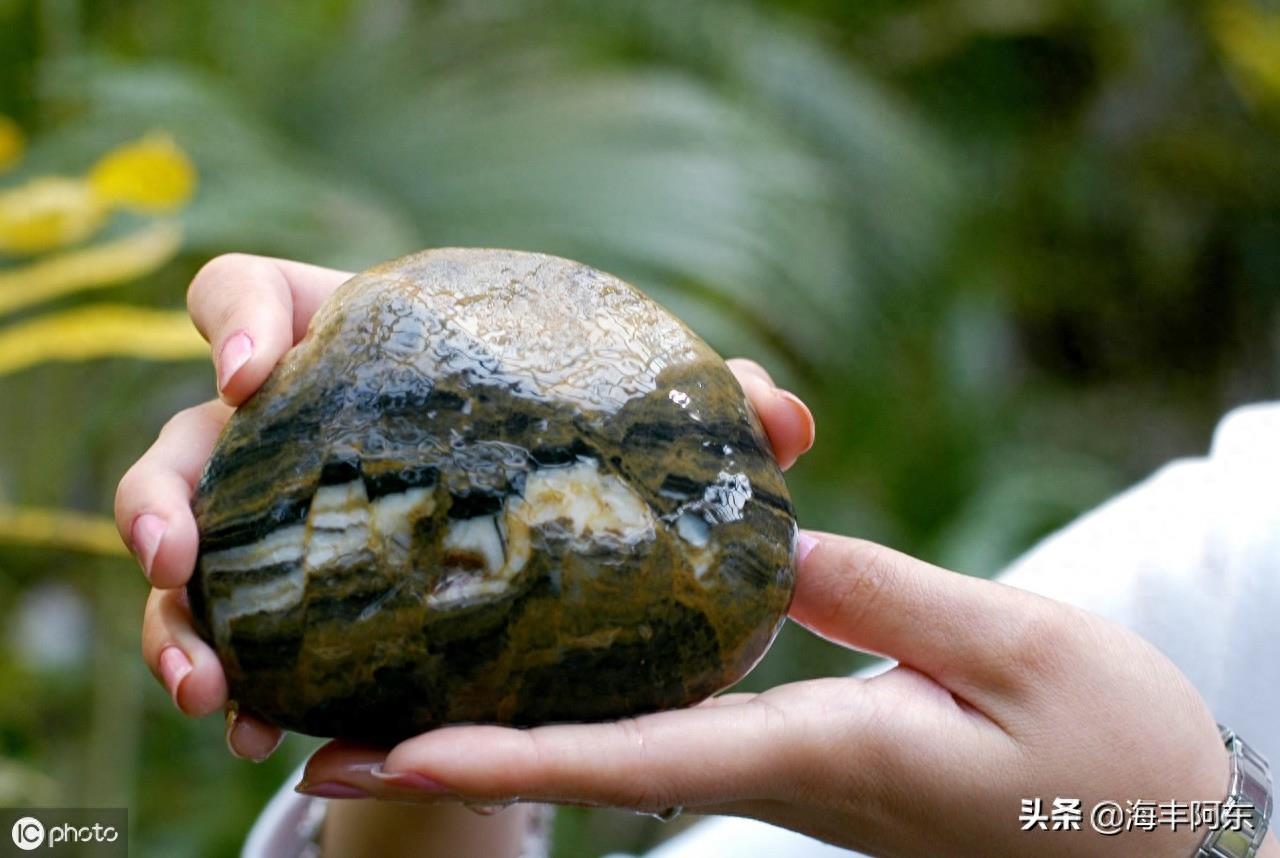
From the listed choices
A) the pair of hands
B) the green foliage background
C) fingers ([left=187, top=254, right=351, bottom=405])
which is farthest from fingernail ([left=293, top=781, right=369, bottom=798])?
the green foliage background

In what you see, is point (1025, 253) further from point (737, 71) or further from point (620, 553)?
point (620, 553)

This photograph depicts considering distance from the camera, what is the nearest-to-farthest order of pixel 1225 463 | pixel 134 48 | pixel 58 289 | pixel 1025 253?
pixel 1225 463 → pixel 58 289 → pixel 134 48 → pixel 1025 253

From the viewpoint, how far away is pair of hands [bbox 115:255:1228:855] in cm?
85

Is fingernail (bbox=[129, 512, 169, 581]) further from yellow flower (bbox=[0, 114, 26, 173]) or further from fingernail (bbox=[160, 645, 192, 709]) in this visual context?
yellow flower (bbox=[0, 114, 26, 173])

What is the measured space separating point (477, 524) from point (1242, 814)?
60 cm

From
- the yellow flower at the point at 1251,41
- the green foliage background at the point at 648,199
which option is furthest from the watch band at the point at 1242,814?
the yellow flower at the point at 1251,41

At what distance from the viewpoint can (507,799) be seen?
2.64 ft

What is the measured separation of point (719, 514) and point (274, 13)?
1.86 metres

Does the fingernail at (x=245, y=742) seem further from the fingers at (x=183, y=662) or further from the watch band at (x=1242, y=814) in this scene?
the watch band at (x=1242, y=814)

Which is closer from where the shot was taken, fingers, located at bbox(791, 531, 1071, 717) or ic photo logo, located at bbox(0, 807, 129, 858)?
fingers, located at bbox(791, 531, 1071, 717)

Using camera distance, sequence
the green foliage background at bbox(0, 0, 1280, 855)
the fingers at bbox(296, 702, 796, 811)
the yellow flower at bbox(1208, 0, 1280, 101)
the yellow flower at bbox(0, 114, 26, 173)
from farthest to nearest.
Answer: the yellow flower at bbox(1208, 0, 1280, 101), the green foliage background at bbox(0, 0, 1280, 855), the yellow flower at bbox(0, 114, 26, 173), the fingers at bbox(296, 702, 796, 811)

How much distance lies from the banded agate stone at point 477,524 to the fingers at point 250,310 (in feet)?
0.07

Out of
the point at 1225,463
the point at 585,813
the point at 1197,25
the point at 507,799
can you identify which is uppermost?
the point at 1197,25

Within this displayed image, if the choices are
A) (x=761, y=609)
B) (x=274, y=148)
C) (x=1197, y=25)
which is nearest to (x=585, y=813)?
(x=274, y=148)
